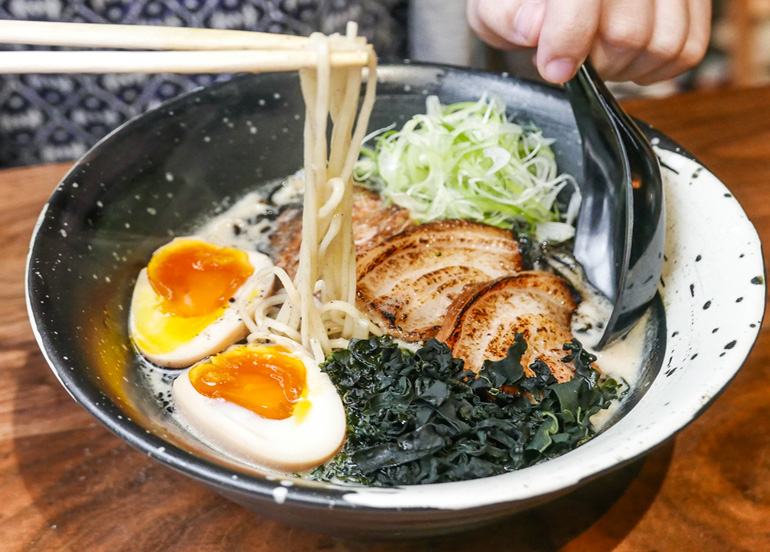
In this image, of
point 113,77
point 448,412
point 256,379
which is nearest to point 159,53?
point 256,379

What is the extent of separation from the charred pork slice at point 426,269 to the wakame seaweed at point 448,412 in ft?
0.46

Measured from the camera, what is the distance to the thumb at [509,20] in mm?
1421

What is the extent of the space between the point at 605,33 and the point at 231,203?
1.09 metres

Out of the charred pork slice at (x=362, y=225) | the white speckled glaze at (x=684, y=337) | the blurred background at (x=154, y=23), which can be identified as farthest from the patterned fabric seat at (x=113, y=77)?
the white speckled glaze at (x=684, y=337)

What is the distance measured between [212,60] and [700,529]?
3.95 feet

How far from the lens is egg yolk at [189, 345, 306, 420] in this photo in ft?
3.90

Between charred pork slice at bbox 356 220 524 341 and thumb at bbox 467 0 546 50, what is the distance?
0.48 meters

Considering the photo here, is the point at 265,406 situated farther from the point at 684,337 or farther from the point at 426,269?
the point at 684,337

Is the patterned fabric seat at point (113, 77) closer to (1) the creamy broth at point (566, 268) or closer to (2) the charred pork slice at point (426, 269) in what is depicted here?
(1) the creamy broth at point (566, 268)

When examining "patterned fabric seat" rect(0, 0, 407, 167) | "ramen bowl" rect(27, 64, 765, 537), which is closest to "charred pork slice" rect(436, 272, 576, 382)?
"ramen bowl" rect(27, 64, 765, 537)

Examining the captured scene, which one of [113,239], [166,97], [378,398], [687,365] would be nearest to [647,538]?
[687,365]

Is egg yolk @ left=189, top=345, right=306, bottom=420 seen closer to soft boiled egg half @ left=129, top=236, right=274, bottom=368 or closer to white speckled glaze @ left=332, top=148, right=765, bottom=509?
soft boiled egg half @ left=129, top=236, right=274, bottom=368

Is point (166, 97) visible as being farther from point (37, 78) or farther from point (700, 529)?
point (700, 529)

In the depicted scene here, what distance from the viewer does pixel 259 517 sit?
3.87 feet
